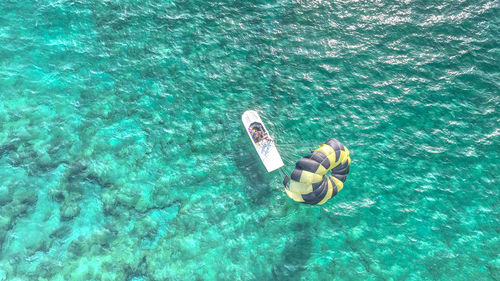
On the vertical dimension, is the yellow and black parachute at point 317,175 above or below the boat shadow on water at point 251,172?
above

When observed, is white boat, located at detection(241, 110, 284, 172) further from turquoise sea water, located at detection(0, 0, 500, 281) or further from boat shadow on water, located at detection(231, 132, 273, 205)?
turquoise sea water, located at detection(0, 0, 500, 281)

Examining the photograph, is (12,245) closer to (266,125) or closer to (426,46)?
(266,125)

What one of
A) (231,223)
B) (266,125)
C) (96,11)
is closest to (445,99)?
(266,125)

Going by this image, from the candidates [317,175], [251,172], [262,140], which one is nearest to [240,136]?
[262,140]

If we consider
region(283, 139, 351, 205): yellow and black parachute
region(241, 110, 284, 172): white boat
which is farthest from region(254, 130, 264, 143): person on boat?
region(283, 139, 351, 205): yellow and black parachute

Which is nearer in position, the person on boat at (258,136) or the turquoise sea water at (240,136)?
the turquoise sea water at (240,136)

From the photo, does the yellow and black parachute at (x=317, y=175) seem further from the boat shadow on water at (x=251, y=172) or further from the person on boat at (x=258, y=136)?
the person on boat at (x=258, y=136)

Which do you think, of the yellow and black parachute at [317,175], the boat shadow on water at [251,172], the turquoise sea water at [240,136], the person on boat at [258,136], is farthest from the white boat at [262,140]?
the yellow and black parachute at [317,175]
